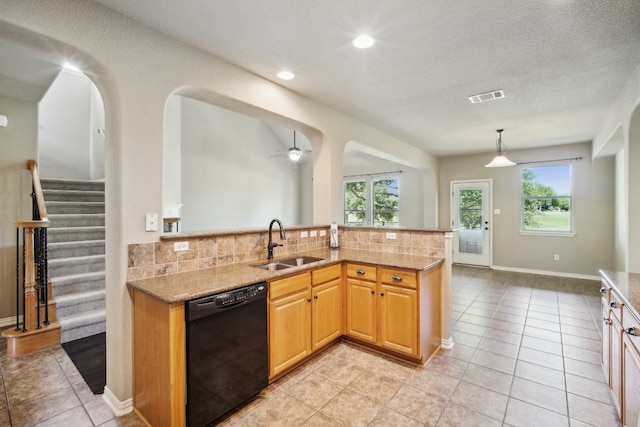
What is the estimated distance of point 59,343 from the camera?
2.88m

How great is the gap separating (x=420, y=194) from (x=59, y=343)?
22.9 feet

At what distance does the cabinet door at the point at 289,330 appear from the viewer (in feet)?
7.45

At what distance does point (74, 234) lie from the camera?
150 inches

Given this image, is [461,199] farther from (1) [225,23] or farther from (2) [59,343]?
(2) [59,343]

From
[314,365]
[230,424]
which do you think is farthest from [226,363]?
[314,365]

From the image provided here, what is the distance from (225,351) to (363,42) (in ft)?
7.91

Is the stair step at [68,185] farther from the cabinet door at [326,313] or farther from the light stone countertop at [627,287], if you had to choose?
the light stone countertop at [627,287]

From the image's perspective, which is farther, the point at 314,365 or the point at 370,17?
the point at 314,365

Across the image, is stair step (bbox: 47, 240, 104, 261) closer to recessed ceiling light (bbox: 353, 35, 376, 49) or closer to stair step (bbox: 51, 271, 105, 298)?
stair step (bbox: 51, 271, 105, 298)

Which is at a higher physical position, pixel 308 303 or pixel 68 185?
pixel 68 185

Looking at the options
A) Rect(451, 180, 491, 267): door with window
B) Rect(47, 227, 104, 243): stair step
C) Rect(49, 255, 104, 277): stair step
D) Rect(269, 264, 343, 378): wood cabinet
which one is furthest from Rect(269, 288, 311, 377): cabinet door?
Rect(451, 180, 491, 267): door with window

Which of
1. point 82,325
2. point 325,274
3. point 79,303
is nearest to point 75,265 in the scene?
point 79,303

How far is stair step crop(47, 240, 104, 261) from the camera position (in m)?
3.54

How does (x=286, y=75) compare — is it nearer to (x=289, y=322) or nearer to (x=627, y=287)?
(x=289, y=322)
